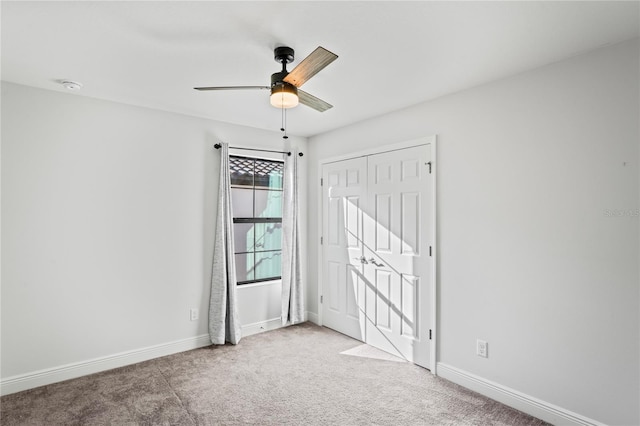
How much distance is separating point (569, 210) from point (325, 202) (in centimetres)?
256

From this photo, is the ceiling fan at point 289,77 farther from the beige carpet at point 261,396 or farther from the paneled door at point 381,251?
the beige carpet at point 261,396

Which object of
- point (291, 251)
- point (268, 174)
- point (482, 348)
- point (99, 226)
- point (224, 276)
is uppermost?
point (268, 174)

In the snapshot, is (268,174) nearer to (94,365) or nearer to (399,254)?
(399,254)

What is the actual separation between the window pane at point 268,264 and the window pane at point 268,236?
78 mm

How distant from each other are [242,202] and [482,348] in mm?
2884

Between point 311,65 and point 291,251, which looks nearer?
point 311,65

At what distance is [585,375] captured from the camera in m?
2.14

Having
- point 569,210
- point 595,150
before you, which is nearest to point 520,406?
point 569,210

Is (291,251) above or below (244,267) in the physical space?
above

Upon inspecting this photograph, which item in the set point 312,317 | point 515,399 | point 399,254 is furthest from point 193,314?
point 515,399

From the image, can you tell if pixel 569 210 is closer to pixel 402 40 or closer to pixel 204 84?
pixel 402 40

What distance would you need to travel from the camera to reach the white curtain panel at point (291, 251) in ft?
13.7

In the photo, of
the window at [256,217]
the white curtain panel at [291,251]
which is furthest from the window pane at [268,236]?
the white curtain panel at [291,251]

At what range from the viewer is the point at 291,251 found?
4.22 metres
